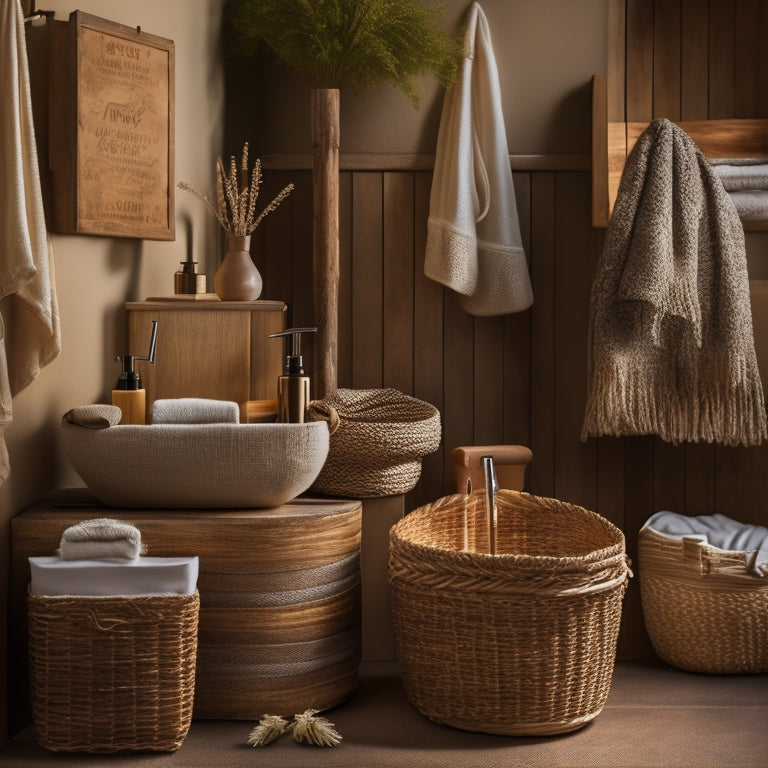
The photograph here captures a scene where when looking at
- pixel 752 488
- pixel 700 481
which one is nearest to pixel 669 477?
pixel 700 481

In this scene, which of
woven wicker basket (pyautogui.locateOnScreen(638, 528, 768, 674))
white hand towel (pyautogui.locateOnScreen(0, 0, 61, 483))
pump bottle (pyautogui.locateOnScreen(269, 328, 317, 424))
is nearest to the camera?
white hand towel (pyautogui.locateOnScreen(0, 0, 61, 483))

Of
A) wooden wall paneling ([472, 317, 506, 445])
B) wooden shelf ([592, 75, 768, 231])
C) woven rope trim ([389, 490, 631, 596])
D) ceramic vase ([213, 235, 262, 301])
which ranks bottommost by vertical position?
woven rope trim ([389, 490, 631, 596])

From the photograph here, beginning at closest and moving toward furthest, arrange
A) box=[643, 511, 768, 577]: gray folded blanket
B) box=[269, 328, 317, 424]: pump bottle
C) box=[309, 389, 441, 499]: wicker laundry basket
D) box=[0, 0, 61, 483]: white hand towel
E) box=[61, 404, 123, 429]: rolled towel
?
1. box=[0, 0, 61, 483]: white hand towel
2. box=[61, 404, 123, 429]: rolled towel
3. box=[269, 328, 317, 424]: pump bottle
4. box=[309, 389, 441, 499]: wicker laundry basket
5. box=[643, 511, 768, 577]: gray folded blanket

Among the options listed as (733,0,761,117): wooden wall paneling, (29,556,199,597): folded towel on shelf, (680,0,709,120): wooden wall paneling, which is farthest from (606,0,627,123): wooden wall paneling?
(29,556,199,597): folded towel on shelf

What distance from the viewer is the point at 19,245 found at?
1.55 m

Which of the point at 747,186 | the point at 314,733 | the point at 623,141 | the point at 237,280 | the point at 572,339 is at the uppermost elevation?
the point at 623,141

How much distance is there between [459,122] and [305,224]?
451 mm

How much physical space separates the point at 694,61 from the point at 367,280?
0.95m

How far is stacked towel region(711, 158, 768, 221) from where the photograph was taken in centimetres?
241

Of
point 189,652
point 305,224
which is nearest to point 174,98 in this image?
point 305,224

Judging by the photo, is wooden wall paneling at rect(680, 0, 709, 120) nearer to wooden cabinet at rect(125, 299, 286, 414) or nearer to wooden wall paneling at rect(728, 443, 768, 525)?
wooden wall paneling at rect(728, 443, 768, 525)

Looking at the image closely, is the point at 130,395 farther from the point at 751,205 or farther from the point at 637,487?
the point at 751,205

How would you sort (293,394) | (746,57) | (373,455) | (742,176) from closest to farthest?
(293,394)
(373,455)
(742,176)
(746,57)

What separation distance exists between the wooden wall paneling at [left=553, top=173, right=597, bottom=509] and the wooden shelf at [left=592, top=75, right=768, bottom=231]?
0.29 ft
